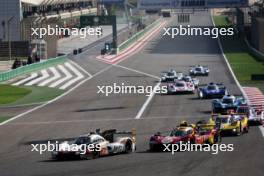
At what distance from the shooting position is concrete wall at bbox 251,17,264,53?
4178 inches

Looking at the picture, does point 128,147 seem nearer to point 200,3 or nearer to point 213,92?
point 213,92

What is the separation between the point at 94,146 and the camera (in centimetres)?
3522

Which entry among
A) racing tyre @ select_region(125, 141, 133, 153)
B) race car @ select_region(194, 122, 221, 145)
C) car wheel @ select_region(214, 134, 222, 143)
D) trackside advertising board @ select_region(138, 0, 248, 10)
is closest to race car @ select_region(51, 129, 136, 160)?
racing tyre @ select_region(125, 141, 133, 153)

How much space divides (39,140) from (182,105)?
17612 mm

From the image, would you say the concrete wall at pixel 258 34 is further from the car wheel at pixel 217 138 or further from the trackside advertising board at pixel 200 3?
the car wheel at pixel 217 138

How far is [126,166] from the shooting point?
3225 centimetres

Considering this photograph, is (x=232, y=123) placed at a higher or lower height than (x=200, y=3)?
lower

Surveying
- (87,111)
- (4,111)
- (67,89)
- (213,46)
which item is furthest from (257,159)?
(213,46)

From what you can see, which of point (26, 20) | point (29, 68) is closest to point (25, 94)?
point (29, 68)

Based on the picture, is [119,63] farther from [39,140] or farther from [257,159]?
[257,159]

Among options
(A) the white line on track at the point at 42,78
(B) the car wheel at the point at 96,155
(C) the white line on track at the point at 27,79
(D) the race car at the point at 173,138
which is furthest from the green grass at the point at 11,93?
(B) the car wheel at the point at 96,155

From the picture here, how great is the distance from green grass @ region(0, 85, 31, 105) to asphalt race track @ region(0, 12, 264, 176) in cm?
361

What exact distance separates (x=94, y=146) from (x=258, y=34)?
77588 mm

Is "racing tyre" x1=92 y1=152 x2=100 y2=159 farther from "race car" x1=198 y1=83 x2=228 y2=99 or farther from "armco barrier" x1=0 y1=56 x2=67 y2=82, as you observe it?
"armco barrier" x1=0 y1=56 x2=67 y2=82
